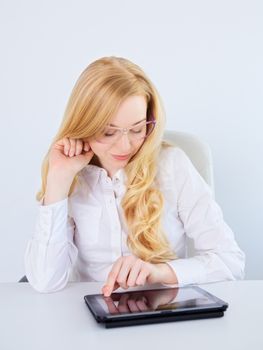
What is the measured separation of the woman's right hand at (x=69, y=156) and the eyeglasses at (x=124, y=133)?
0.09 m

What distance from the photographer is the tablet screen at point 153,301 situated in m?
0.77

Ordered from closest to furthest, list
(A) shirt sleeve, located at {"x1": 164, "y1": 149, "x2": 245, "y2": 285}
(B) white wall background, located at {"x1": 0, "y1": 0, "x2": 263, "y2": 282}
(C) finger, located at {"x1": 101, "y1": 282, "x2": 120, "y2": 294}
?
(C) finger, located at {"x1": 101, "y1": 282, "x2": 120, "y2": 294} → (A) shirt sleeve, located at {"x1": 164, "y1": 149, "x2": 245, "y2": 285} → (B) white wall background, located at {"x1": 0, "y1": 0, "x2": 263, "y2": 282}

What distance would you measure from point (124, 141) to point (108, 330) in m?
0.50

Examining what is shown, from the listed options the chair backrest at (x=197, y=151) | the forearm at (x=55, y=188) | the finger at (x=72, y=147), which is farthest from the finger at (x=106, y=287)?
the chair backrest at (x=197, y=151)

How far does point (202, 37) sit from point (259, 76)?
28 cm

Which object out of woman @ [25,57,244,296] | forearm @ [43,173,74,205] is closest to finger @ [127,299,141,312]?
woman @ [25,57,244,296]

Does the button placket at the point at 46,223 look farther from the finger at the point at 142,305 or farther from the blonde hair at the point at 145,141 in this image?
the finger at the point at 142,305

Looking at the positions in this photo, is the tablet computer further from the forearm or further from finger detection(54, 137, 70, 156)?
finger detection(54, 137, 70, 156)

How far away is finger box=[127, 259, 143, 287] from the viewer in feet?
2.98

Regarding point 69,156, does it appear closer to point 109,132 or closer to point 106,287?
point 109,132

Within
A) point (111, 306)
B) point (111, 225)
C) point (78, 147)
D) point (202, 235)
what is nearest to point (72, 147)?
point (78, 147)

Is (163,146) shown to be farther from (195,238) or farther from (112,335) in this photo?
(112,335)

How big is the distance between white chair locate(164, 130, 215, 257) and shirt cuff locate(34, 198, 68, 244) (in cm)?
43

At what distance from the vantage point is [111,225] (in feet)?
4.01
